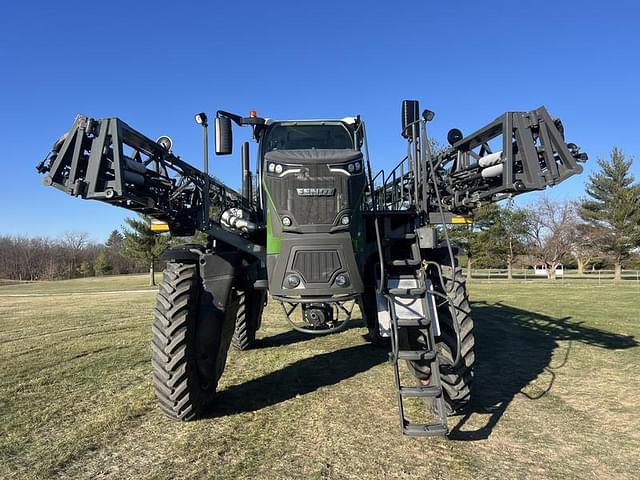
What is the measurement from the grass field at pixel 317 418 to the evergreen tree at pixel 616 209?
28.5 m

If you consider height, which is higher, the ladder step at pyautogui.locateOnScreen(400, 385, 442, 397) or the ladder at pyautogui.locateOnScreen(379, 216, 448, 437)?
the ladder at pyautogui.locateOnScreen(379, 216, 448, 437)

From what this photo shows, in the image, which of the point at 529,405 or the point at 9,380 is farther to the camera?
the point at 9,380

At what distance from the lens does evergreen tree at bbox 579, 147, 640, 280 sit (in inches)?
1235

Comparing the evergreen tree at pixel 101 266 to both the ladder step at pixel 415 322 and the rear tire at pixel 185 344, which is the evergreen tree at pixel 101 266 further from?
the ladder step at pixel 415 322

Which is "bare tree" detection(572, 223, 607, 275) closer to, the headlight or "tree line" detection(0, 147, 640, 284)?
"tree line" detection(0, 147, 640, 284)

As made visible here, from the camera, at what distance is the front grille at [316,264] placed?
164 inches

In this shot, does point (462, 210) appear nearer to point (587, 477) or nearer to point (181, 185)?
point (587, 477)

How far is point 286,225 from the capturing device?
428 cm

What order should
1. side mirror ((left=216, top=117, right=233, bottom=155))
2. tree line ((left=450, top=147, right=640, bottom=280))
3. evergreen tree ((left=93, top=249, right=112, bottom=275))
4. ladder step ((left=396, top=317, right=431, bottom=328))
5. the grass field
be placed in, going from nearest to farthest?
the grass field → ladder step ((left=396, top=317, right=431, bottom=328)) → side mirror ((left=216, top=117, right=233, bottom=155)) → tree line ((left=450, top=147, right=640, bottom=280)) → evergreen tree ((left=93, top=249, right=112, bottom=275))

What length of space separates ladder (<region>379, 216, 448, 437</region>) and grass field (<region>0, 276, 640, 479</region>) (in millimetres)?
262

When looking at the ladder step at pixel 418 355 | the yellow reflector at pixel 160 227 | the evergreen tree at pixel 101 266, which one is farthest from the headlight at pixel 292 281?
the evergreen tree at pixel 101 266

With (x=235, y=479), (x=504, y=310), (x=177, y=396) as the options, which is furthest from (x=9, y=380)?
(x=504, y=310)

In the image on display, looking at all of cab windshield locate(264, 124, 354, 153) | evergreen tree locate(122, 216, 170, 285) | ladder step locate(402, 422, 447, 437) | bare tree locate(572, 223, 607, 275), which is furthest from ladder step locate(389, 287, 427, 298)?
bare tree locate(572, 223, 607, 275)

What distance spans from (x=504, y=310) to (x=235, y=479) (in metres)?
11.6
